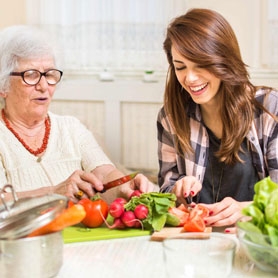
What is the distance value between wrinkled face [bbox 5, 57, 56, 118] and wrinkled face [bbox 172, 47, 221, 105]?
0.60 metres

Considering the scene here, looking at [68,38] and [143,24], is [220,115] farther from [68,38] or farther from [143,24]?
[68,38]

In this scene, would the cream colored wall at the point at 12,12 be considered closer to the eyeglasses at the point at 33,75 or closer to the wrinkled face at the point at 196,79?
the eyeglasses at the point at 33,75

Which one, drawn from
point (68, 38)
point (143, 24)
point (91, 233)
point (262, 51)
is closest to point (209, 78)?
point (91, 233)

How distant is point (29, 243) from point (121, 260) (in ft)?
0.95

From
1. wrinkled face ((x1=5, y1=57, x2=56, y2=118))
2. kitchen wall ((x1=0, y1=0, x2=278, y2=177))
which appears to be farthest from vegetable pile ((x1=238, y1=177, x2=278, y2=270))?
kitchen wall ((x1=0, y1=0, x2=278, y2=177))

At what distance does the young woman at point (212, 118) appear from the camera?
1.80 metres

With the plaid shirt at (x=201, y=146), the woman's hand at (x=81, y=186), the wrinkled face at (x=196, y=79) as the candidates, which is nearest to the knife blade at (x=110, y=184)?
the woman's hand at (x=81, y=186)

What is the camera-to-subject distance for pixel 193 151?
2012mm

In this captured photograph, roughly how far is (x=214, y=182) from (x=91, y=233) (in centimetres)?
67

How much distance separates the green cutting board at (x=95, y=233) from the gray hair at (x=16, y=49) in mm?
889

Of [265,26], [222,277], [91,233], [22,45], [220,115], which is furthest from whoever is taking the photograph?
[265,26]

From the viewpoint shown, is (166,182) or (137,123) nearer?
(166,182)

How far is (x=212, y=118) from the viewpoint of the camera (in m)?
2.02

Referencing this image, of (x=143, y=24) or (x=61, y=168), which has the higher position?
(x=143, y=24)
